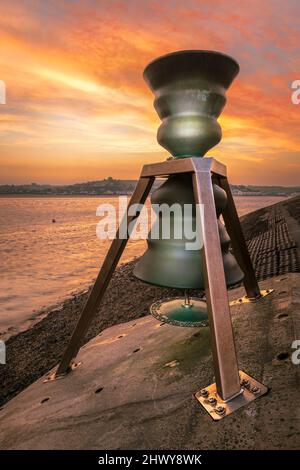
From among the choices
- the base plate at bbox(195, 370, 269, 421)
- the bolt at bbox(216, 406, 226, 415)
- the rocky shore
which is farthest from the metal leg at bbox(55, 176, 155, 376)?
the rocky shore

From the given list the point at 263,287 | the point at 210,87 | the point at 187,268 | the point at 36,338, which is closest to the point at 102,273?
the point at 187,268

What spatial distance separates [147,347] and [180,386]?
878mm

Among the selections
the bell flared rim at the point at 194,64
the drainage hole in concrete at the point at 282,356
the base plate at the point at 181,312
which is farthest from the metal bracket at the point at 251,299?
the bell flared rim at the point at 194,64

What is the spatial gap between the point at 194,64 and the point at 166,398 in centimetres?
221

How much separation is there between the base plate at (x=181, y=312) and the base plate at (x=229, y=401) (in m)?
0.44

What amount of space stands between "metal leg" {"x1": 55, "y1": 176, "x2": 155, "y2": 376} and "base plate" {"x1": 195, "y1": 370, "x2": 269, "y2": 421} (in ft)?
3.55

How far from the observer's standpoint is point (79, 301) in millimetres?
9484

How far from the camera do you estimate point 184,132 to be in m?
1.96

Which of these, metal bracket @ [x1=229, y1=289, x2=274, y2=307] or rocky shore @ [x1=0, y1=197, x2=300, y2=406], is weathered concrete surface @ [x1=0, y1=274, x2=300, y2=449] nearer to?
metal bracket @ [x1=229, y1=289, x2=274, y2=307]

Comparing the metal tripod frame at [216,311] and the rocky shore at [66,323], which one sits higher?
the metal tripod frame at [216,311]

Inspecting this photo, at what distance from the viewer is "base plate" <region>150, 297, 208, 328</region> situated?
85.7 inches

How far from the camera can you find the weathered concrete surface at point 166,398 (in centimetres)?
153

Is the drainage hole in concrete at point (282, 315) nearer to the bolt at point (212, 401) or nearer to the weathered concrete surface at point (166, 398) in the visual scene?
the weathered concrete surface at point (166, 398)

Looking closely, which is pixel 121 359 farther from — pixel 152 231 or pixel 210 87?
pixel 210 87
